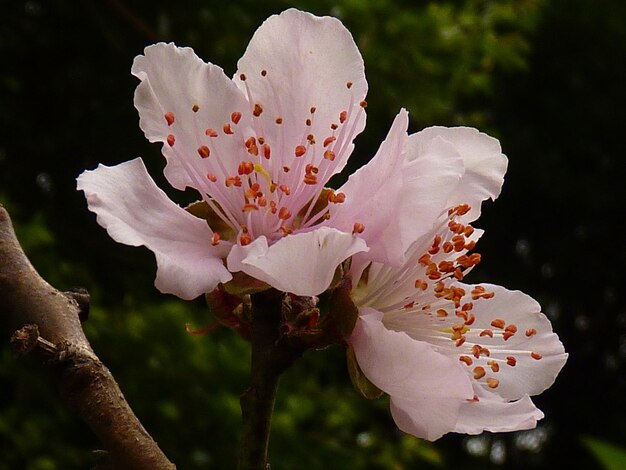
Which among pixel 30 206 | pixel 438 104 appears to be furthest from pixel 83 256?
pixel 438 104

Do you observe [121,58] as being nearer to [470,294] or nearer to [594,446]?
[594,446]

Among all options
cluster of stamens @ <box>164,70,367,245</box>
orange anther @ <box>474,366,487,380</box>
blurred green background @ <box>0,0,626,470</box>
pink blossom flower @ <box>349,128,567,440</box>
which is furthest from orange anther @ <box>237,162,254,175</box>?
blurred green background @ <box>0,0,626,470</box>

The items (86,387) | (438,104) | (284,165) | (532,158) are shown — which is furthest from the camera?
(532,158)

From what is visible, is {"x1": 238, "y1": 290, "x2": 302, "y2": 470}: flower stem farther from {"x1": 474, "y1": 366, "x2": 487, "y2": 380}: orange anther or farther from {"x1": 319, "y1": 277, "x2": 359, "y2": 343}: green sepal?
{"x1": 474, "y1": 366, "x2": 487, "y2": 380}: orange anther

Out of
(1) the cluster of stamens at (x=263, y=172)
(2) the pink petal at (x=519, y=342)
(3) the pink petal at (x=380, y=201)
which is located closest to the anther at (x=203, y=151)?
(1) the cluster of stamens at (x=263, y=172)

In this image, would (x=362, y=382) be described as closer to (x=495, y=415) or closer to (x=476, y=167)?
(x=495, y=415)

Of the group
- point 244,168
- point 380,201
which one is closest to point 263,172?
point 244,168
